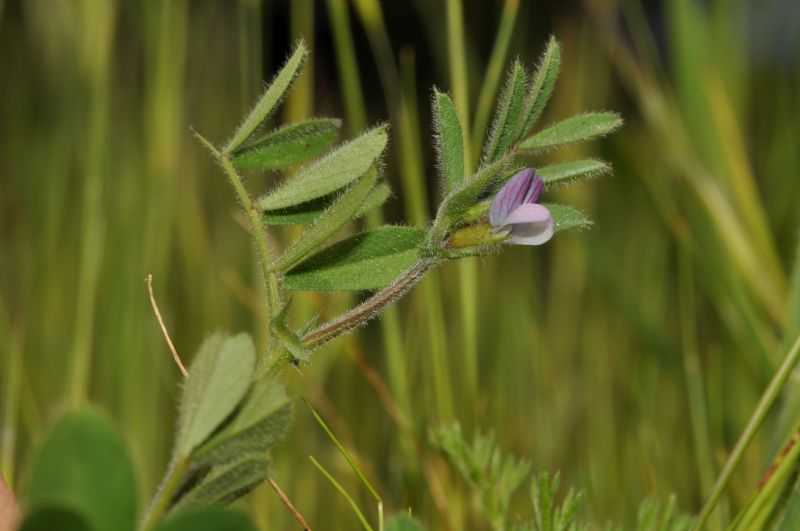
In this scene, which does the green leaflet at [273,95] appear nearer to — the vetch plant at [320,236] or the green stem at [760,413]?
the vetch plant at [320,236]

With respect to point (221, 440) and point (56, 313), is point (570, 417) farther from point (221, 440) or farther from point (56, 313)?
point (221, 440)

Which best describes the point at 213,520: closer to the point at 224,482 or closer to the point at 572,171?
the point at 224,482

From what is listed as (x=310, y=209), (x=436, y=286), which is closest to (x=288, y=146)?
(x=310, y=209)

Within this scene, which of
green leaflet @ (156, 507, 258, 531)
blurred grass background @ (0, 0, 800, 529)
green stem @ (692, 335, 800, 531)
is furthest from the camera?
blurred grass background @ (0, 0, 800, 529)

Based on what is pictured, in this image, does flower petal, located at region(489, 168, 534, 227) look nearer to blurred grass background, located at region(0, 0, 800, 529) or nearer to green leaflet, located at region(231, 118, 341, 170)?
green leaflet, located at region(231, 118, 341, 170)

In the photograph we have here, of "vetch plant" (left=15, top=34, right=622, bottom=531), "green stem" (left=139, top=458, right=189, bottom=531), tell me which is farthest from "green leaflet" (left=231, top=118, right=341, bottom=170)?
"green stem" (left=139, top=458, right=189, bottom=531)

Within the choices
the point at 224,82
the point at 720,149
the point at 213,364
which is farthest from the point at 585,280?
the point at 213,364

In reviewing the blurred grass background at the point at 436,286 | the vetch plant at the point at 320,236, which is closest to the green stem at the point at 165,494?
the vetch plant at the point at 320,236

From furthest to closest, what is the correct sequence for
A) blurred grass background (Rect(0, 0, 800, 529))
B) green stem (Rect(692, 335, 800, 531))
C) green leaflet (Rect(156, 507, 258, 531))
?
blurred grass background (Rect(0, 0, 800, 529))
green stem (Rect(692, 335, 800, 531))
green leaflet (Rect(156, 507, 258, 531))
